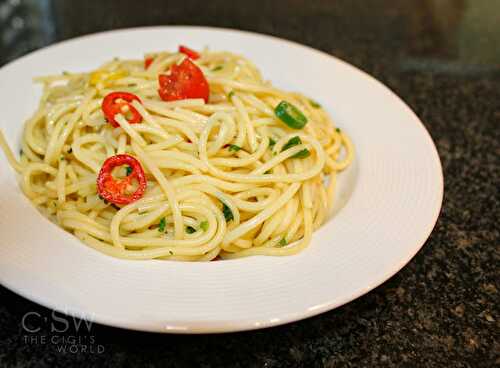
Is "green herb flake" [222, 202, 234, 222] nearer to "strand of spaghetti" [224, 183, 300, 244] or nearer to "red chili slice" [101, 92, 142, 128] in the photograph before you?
"strand of spaghetti" [224, 183, 300, 244]

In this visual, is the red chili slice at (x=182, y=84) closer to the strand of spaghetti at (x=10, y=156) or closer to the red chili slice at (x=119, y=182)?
the red chili slice at (x=119, y=182)

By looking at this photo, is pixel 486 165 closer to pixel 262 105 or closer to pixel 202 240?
pixel 262 105

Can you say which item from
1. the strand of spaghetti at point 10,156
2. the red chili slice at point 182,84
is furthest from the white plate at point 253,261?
the red chili slice at point 182,84

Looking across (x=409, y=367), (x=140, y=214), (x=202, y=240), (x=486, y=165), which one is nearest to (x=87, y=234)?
(x=140, y=214)

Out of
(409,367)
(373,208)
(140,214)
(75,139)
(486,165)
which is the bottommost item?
(486,165)

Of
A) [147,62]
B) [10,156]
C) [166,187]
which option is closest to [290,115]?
[166,187]

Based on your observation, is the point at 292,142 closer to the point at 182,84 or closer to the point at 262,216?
the point at 262,216

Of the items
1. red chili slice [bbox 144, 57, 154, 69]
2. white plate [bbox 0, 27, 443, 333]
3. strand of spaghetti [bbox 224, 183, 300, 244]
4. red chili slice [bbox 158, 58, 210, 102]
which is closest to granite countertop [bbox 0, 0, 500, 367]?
white plate [bbox 0, 27, 443, 333]
